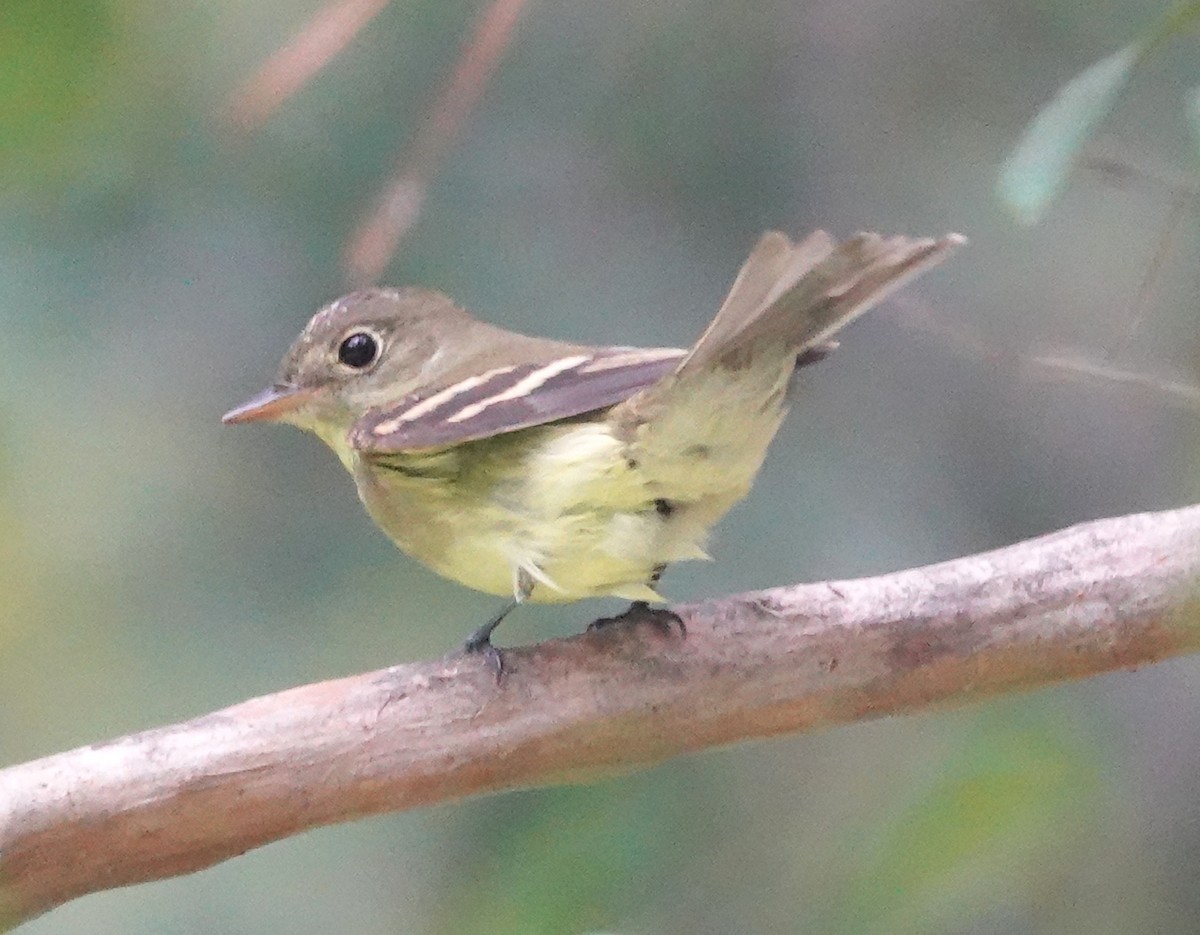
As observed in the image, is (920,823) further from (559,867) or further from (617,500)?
(617,500)

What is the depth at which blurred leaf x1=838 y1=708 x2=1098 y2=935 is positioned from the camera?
1.54 meters

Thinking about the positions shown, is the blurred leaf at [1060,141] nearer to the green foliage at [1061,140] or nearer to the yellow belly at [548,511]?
the green foliage at [1061,140]

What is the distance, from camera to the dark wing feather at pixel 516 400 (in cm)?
119

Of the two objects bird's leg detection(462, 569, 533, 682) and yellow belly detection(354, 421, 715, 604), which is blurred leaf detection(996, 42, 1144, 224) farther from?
bird's leg detection(462, 569, 533, 682)

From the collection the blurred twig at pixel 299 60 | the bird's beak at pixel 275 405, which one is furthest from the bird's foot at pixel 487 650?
the blurred twig at pixel 299 60

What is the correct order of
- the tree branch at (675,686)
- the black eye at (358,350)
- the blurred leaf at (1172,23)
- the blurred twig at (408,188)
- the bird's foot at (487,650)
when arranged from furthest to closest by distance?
1. the blurred twig at (408,188)
2. the black eye at (358,350)
3. the bird's foot at (487,650)
4. the tree branch at (675,686)
5. the blurred leaf at (1172,23)

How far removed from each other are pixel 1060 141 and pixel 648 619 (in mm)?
581

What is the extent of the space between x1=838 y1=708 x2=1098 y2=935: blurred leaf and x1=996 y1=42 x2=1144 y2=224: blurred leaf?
698 mm

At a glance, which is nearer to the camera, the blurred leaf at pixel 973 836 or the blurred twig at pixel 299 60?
the blurred twig at pixel 299 60

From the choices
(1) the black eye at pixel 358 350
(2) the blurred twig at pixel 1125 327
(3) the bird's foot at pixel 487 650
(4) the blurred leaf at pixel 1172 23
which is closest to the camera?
(4) the blurred leaf at pixel 1172 23

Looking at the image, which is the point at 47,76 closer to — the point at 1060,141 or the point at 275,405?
the point at 275,405

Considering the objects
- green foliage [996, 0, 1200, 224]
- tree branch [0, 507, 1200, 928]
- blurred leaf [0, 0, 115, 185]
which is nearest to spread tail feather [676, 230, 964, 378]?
green foliage [996, 0, 1200, 224]

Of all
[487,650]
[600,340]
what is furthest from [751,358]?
[600,340]

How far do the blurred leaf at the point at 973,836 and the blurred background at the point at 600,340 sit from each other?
0.04 m
